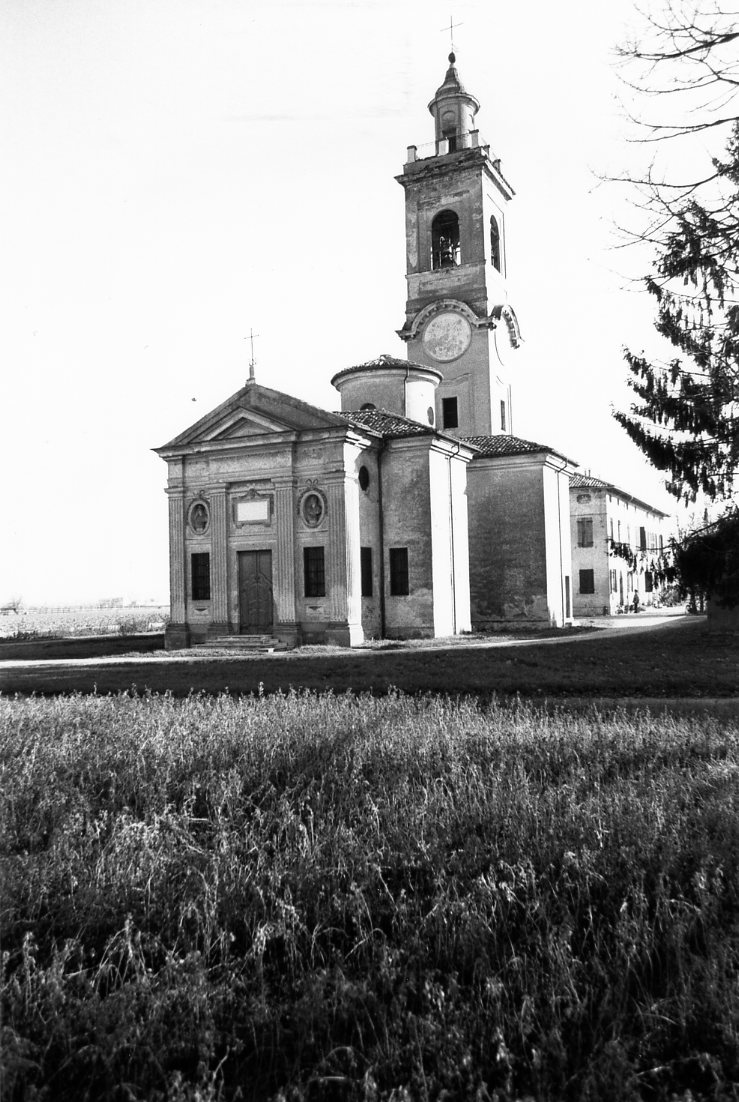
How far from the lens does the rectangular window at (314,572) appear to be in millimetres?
28125

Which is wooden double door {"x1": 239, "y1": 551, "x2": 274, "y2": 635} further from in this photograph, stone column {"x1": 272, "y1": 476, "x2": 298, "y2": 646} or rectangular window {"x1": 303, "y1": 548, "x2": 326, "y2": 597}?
rectangular window {"x1": 303, "y1": 548, "x2": 326, "y2": 597}

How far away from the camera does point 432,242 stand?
3903 centimetres

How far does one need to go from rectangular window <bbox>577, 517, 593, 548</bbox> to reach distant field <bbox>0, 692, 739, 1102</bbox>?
4606cm

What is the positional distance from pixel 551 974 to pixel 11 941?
10.5 feet

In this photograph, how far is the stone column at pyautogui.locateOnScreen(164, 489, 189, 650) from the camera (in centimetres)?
2958

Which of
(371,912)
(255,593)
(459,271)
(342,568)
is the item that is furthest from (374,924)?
(459,271)

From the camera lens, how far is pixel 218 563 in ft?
96.7

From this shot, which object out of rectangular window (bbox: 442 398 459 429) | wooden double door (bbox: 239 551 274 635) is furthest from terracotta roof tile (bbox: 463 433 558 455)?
wooden double door (bbox: 239 551 274 635)

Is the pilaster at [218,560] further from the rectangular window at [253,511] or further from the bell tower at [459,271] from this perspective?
the bell tower at [459,271]

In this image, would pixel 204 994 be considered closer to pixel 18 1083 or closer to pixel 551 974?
pixel 18 1083

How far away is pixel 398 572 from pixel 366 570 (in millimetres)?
1292

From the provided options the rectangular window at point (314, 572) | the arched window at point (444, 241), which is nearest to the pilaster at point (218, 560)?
the rectangular window at point (314, 572)

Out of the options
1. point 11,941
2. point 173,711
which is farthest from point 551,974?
point 173,711

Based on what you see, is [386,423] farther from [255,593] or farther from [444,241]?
[444,241]
